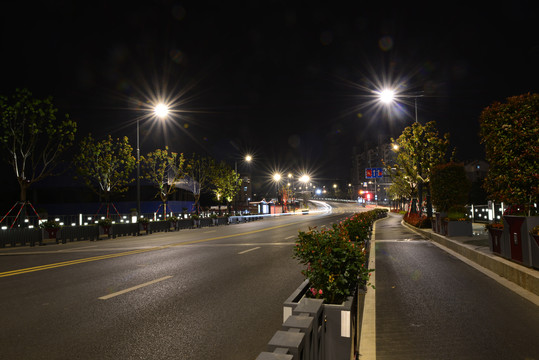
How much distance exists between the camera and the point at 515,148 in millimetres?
10141

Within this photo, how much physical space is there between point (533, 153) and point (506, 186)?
1147mm

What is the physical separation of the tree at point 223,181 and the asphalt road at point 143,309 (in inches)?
1749

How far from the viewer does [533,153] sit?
9.64 meters

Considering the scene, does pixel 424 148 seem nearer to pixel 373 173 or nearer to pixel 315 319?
pixel 373 173

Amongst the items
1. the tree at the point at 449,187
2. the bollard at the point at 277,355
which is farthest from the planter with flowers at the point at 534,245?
the tree at the point at 449,187

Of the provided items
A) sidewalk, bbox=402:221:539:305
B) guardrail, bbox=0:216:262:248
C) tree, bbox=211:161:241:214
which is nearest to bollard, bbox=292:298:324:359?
sidewalk, bbox=402:221:539:305

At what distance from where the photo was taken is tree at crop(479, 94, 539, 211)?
9.88m

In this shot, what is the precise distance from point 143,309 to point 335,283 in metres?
3.97

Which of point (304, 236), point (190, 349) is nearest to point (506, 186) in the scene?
point (304, 236)

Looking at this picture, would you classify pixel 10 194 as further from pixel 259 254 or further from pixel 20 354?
pixel 20 354

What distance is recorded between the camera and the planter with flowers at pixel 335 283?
3725mm

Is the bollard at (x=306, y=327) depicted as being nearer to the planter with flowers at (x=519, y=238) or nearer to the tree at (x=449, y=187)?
the planter with flowers at (x=519, y=238)

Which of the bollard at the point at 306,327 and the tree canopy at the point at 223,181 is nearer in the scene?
the bollard at the point at 306,327

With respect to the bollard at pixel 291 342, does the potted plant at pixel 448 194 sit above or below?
above
